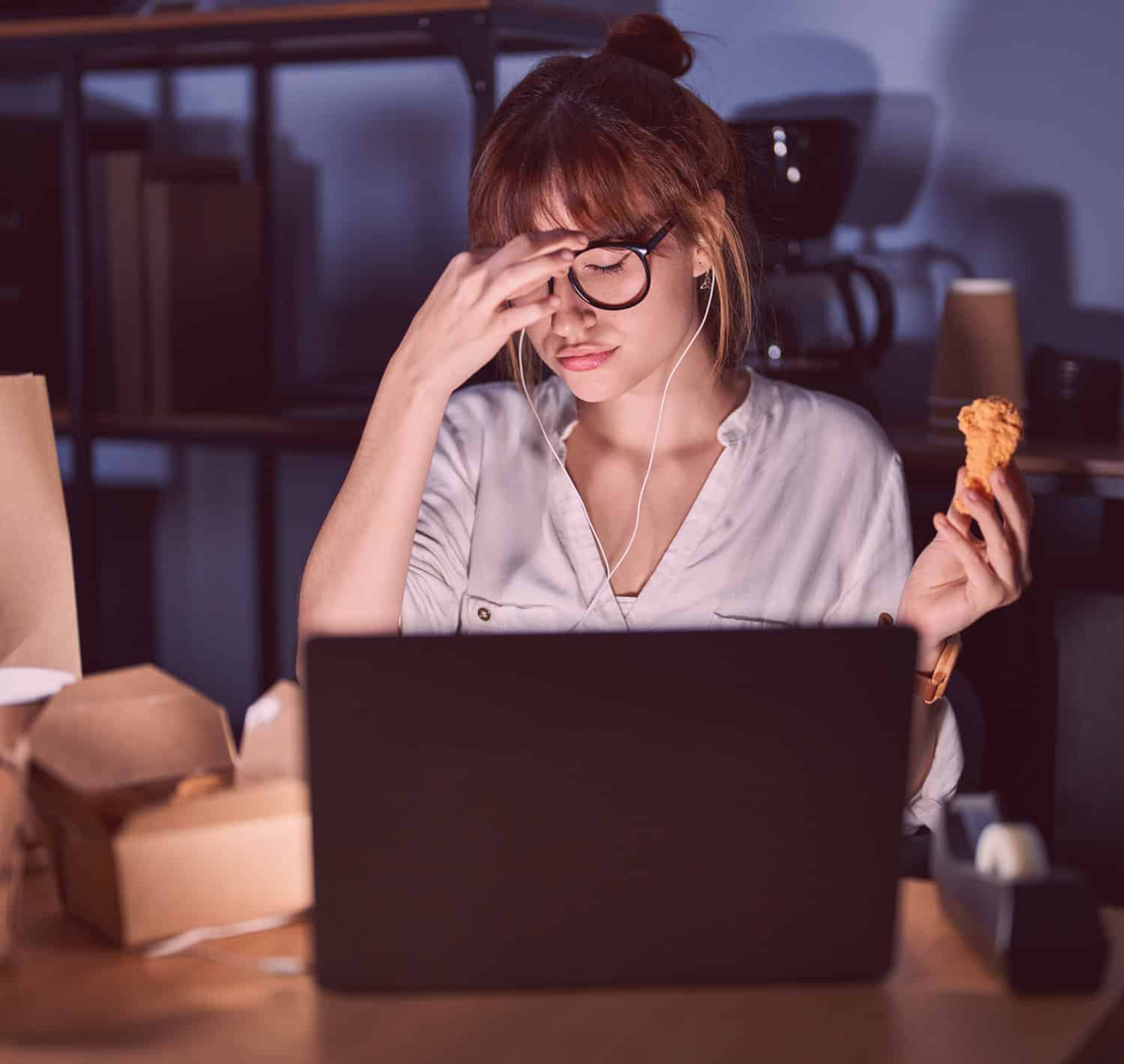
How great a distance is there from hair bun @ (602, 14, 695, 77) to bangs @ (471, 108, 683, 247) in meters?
0.17

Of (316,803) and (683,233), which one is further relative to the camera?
(683,233)

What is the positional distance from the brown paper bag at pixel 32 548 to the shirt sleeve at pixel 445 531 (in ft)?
1.38

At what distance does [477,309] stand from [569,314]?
0.45ft

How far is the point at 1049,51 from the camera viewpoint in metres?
2.21

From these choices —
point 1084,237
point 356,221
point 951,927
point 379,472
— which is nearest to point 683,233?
point 379,472

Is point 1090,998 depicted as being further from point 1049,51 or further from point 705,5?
point 705,5

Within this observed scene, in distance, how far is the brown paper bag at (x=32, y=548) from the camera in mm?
1075

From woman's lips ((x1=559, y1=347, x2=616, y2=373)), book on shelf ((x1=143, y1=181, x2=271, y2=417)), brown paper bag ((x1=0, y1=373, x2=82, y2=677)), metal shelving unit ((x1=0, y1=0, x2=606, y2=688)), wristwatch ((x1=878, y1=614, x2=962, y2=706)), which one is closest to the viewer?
brown paper bag ((x1=0, y1=373, x2=82, y2=677))

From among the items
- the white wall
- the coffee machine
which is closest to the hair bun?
the coffee machine

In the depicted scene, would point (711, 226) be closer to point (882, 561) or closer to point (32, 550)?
point (882, 561)

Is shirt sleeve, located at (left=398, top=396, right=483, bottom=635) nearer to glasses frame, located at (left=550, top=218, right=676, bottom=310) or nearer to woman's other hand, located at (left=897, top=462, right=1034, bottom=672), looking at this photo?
glasses frame, located at (left=550, top=218, right=676, bottom=310)

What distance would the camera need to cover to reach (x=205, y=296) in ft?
8.21

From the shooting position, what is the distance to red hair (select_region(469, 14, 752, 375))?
1372 mm

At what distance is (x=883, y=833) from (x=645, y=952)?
5.3 inches
